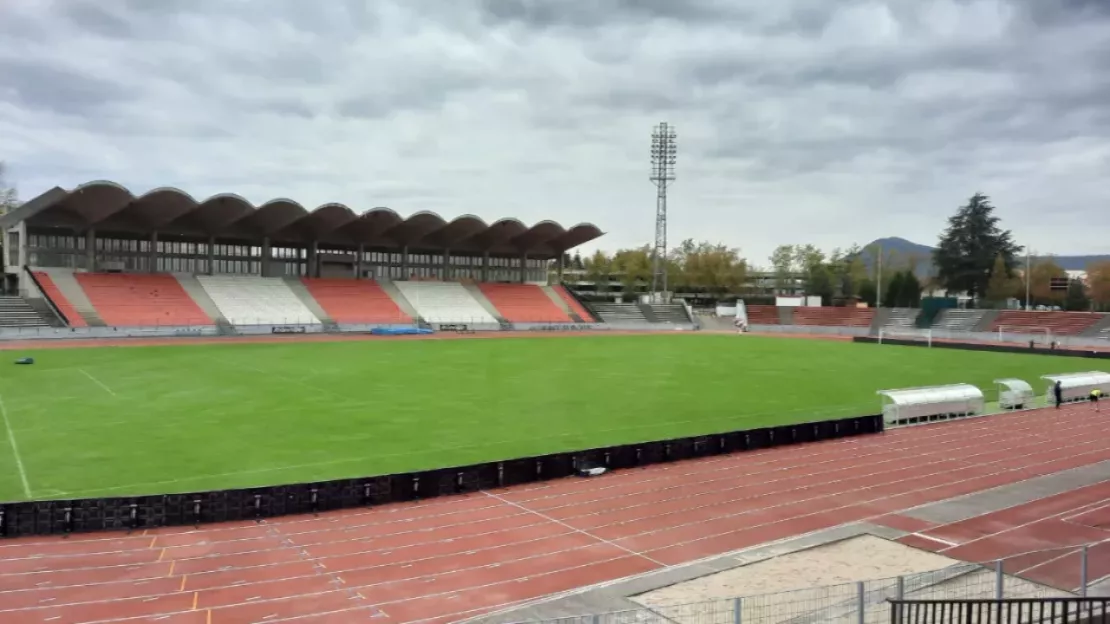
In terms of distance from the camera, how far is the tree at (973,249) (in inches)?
4055

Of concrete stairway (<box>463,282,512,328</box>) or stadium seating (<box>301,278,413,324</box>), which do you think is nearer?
stadium seating (<box>301,278,413,324</box>)

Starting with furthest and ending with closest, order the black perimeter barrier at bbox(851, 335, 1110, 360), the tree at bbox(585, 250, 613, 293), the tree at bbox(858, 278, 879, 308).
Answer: the tree at bbox(585, 250, 613, 293)
the tree at bbox(858, 278, 879, 308)
the black perimeter barrier at bbox(851, 335, 1110, 360)

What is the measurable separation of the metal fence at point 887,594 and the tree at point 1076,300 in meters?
92.2

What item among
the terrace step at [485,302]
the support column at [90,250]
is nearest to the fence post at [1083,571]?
the terrace step at [485,302]

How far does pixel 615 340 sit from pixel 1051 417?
3971 cm

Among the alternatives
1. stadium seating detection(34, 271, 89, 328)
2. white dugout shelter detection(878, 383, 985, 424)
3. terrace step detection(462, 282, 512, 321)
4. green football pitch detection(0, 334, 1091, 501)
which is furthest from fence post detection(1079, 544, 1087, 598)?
terrace step detection(462, 282, 512, 321)

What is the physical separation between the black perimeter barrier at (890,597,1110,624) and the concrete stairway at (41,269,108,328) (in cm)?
6290

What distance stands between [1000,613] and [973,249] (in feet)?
355

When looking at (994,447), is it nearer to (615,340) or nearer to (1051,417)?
(1051,417)

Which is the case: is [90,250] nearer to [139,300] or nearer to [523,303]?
[139,300]

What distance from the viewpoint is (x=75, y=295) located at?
62.7 m

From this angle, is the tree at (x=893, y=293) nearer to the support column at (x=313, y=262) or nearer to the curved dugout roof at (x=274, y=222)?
the curved dugout roof at (x=274, y=222)

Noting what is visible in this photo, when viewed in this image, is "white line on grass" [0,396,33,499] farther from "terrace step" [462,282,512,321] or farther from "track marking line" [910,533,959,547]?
"terrace step" [462,282,512,321]

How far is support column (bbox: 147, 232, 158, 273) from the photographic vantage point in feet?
234
